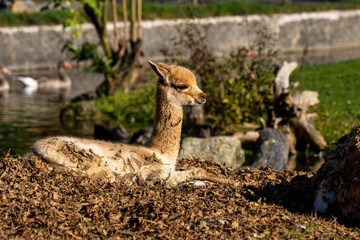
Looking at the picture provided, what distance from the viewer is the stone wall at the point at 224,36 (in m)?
27.7

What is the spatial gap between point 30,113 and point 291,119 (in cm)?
890

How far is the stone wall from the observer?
27.7 m

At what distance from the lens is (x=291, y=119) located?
13.1 meters

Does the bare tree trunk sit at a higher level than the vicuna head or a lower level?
lower

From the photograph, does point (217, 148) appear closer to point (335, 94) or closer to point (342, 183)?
point (342, 183)

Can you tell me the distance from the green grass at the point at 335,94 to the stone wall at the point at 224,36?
278 cm

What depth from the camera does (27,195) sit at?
586 centimetres

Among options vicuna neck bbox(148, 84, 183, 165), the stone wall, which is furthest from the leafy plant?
the stone wall

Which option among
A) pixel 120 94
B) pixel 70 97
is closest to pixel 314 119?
pixel 120 94

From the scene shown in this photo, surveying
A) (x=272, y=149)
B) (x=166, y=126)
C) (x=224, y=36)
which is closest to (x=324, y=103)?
(x=272, y=149)

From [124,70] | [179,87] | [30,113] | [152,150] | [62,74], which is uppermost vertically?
[179,87]

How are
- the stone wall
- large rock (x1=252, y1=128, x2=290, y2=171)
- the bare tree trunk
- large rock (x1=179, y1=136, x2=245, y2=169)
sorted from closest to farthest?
1. large rock (x1=252, y1=128, x2=290, y2=171)
2. large rock (x1=179, y1=136, x2=245, y2=169)
3. the bare tree trunk
4. the stone wall

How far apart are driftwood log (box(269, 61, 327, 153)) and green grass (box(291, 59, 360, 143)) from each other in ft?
1.49

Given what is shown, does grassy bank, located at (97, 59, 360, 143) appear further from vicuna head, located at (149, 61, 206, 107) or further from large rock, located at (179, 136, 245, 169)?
vicuna head, located at (149, 61, 206, 107)
